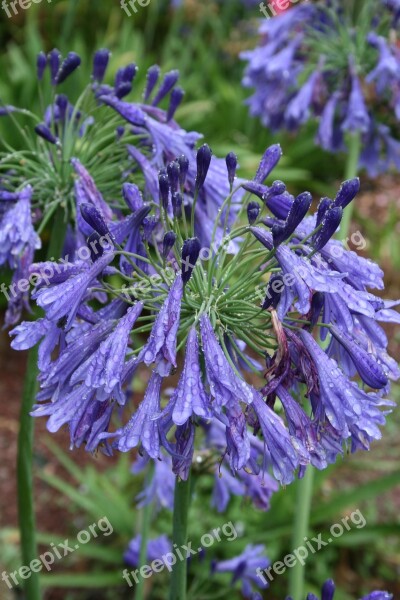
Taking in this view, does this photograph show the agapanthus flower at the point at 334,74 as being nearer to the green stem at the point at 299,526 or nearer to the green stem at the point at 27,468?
the green stem at the point at 299,526

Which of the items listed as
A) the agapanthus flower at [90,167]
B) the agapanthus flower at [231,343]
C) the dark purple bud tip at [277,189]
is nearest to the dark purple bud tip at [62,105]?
the agapanthus flower at [90,167]

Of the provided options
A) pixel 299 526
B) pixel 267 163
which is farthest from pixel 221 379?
pixel 299 526

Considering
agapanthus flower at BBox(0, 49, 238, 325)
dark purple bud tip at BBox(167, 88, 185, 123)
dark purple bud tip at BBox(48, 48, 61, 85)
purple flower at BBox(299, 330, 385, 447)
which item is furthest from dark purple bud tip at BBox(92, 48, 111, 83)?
purple flower at BBox(299, 330, 385, 447)

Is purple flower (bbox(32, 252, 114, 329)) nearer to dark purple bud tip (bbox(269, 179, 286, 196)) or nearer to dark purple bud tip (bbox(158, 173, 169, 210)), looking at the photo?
dark purple bud tip (bbox(158, 173, 169, 210))

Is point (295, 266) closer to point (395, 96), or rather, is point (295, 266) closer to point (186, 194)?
point (186, 194)

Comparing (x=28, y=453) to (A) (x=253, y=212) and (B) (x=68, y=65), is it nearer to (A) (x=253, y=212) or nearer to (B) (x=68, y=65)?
(A) (x=253, y=212)

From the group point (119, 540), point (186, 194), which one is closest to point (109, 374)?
point (186, 194)
